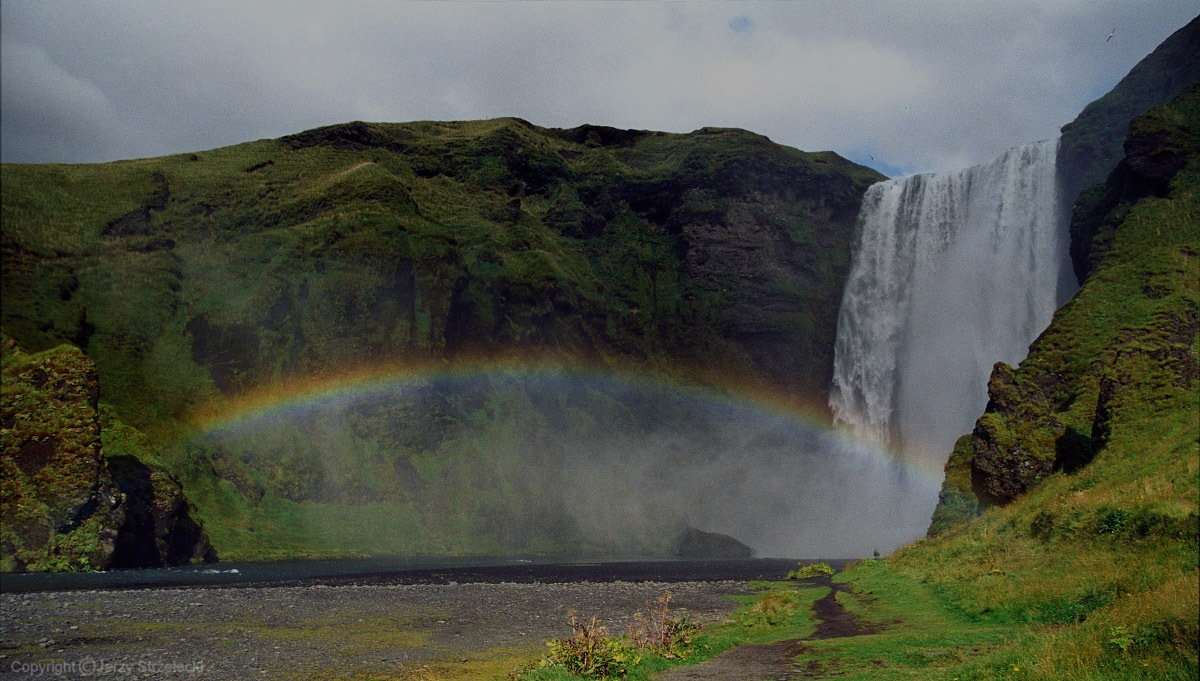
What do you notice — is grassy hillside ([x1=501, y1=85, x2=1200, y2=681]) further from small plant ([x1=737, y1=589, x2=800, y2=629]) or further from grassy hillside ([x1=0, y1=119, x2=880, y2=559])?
grassy hillside ([x1=0, y1=119, x2=880, y2=559])

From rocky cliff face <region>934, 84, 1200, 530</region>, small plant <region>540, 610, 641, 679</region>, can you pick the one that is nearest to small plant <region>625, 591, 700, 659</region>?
small plant <region>540, 610, 641, 679</region>

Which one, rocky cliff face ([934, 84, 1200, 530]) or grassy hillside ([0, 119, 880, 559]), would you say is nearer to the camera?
rocky cliff face ([934, 84, 1200, 530])

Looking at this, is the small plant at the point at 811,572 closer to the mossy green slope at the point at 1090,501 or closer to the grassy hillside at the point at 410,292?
the mossy green slope at the point at 1090,501

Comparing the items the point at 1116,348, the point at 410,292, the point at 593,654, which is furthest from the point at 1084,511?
the point at 410,292

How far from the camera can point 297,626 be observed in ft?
94.4

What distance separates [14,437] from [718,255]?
10544 centimetres

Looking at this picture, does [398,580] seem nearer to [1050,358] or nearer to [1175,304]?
A: [1050,358]

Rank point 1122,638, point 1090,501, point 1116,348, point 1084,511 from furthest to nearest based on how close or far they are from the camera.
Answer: point 1116,348, point 1090,501, point 1084,511, point 1122,638

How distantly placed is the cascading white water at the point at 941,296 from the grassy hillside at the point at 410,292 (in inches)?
474

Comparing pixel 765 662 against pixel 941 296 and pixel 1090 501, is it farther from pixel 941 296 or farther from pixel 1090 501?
pixel 941 296

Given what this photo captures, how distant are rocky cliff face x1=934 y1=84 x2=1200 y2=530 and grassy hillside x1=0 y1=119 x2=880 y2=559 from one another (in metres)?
69.9

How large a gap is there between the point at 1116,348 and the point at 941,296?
6593 cm

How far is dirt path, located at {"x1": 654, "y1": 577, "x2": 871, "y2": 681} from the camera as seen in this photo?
54.4 ft

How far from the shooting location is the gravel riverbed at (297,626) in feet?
68.9
